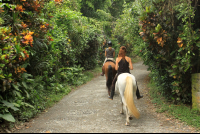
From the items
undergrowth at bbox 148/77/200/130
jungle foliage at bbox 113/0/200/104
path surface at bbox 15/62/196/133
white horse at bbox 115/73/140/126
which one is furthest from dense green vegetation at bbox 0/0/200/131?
white horse at bbox 115/73/140/126

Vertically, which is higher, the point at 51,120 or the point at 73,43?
the point at 73,43

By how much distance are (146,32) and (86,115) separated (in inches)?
136

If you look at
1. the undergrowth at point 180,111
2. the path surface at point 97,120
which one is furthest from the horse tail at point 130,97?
the undergrowth at point 180,111

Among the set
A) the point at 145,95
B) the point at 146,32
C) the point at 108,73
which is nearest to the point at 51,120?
the point at 108,73

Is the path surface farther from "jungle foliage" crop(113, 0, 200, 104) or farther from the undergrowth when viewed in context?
"jungle foliage" crop(113, 0, 200, 104)

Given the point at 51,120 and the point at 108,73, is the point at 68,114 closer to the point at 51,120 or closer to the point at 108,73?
the point at 51,120

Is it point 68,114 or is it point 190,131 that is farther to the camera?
point 68,114

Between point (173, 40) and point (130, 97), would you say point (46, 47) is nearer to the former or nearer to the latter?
point (130, 97)

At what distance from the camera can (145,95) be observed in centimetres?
897

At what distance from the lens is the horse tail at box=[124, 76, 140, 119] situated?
16.9 ft

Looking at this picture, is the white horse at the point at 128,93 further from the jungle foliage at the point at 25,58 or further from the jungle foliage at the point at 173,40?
the jungle foliage at the point at 25,58

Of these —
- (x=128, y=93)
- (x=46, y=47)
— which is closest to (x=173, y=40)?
(x=128, y=93)

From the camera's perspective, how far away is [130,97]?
5.25 meters

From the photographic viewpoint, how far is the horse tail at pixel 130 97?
16.9 ft
